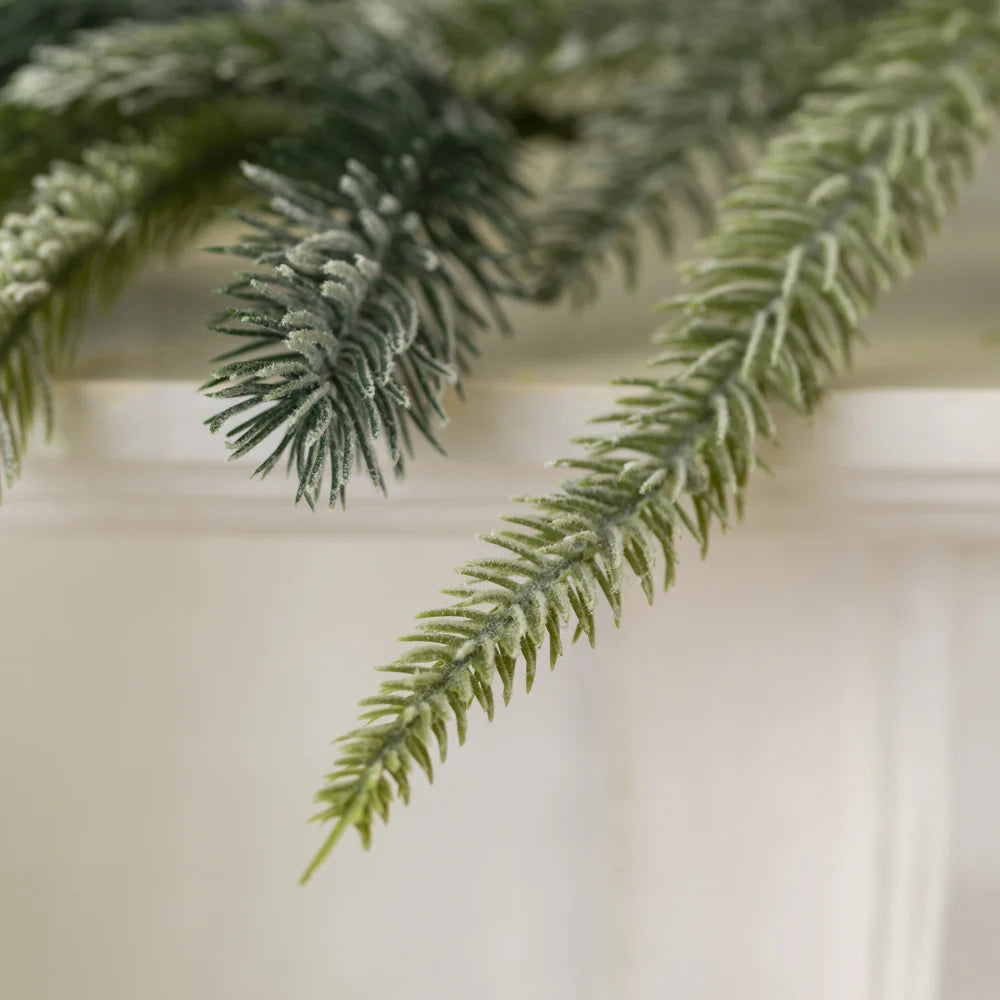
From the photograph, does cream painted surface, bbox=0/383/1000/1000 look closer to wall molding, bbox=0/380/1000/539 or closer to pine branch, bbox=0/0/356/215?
A: wall molding, bbox=0/380/1000/539

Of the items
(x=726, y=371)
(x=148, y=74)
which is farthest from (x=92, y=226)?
(x=726, y=371)

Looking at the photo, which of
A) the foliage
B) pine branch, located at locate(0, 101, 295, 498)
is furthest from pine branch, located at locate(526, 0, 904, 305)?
pine branch, located at locate(0, 101, 295, 498)

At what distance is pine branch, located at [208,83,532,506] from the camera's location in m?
0.23

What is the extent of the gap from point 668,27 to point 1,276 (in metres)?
0.27

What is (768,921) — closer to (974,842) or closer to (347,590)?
(974,842)

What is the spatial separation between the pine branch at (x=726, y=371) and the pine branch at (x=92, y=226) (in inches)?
4.5

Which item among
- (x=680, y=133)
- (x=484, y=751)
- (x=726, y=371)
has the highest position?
(x=680, y=133)

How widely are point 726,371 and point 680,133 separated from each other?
6.2 inches

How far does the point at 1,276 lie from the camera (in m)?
0.27

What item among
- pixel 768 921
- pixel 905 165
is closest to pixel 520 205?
pixel 905 165

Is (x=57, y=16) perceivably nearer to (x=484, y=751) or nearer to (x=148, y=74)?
(x=148, y=74)

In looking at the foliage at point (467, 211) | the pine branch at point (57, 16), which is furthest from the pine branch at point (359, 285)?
the pine branch at point (57, 16)

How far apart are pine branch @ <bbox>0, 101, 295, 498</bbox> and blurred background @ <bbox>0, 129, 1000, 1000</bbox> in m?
0.03

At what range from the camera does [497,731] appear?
1.20 feet
